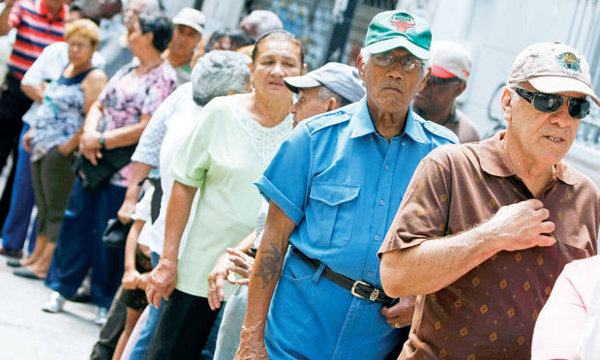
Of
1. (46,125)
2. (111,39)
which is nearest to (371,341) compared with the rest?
(46,125)

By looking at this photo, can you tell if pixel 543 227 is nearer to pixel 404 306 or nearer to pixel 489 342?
pixel 489 342

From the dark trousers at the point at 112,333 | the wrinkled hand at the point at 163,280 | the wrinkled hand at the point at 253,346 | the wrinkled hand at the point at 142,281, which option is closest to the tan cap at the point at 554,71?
the wrinkled hand at the point at 253,346

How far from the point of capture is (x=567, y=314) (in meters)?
2.12

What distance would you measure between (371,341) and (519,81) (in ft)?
3.91

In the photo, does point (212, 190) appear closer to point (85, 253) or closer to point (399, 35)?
point (399, 35)

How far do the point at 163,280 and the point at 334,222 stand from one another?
5.15 feet

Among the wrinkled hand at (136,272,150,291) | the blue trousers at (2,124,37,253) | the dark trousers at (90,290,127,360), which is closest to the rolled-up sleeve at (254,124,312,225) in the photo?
the wrinkled hand at (136,272,150,291)

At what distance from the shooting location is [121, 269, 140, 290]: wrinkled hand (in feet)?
17.3

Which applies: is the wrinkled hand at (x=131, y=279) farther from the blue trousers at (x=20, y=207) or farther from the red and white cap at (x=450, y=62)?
the blue trousers at (x=20, y=207)

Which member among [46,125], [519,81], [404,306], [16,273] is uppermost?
[519,81]

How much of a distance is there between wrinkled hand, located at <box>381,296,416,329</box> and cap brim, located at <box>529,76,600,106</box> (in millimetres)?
1049

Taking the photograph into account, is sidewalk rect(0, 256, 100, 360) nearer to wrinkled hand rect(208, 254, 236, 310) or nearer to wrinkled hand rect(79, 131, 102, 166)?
wrinkled hand rect(79, 131, 102, 166)

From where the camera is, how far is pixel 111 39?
8.89 meters

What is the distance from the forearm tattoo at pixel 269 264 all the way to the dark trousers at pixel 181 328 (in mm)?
1337
